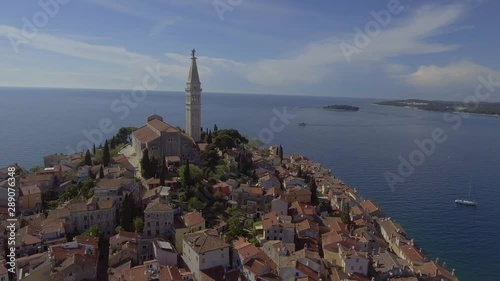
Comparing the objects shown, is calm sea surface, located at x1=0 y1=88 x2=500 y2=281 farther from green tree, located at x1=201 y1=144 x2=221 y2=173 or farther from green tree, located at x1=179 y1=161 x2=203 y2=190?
green tree, located at x1=179 y1=161 x2=203 y2=190

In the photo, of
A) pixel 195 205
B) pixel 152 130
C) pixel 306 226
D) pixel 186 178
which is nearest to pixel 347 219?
pixel 306 226

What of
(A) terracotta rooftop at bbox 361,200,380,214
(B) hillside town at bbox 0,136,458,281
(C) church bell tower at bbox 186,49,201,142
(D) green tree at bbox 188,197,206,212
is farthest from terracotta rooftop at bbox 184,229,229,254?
(C) church bell tower at bbox 186,49,201,142

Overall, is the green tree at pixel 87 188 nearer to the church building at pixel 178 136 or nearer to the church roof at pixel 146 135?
the church building at pixel 178 136

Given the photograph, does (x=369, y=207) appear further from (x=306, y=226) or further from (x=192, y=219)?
(x=192, y=219)

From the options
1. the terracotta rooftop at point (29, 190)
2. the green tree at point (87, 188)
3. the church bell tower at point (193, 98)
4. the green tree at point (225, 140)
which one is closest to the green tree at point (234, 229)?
the green tree at point (87, 188)

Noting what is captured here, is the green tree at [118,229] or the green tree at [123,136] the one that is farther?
the green tree at [123,136]

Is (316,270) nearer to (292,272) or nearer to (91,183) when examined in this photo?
(292,272)

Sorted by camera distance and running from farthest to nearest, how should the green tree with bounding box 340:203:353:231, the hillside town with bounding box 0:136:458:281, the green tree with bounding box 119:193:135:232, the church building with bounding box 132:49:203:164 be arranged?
the church building with bounding box 132:49:203:164
the green tree with bounding box 340:203:353:231
the green tree with bounding box 119:193:135:232
the hillside town with bounding box 0:136:458:281

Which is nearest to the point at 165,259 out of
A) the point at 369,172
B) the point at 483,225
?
the point at 483,225
